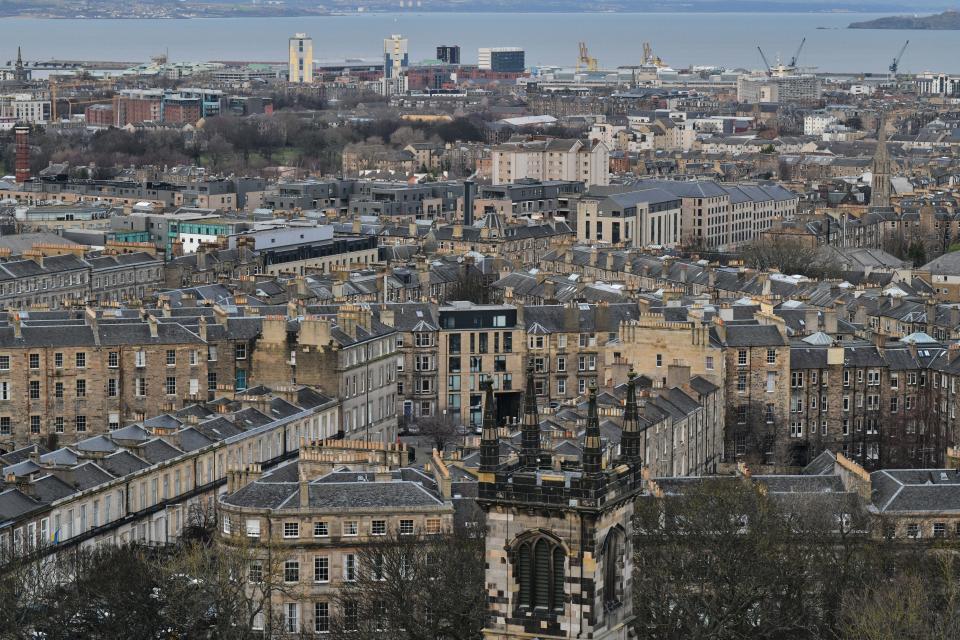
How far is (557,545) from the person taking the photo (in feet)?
98.6

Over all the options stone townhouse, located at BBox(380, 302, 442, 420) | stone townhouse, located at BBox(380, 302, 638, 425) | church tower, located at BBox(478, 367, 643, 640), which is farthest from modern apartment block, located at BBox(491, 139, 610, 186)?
church tower, located at BBox(478, 367, 643, 640)

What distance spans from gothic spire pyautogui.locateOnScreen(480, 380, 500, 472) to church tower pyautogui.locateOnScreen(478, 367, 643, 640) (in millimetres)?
20

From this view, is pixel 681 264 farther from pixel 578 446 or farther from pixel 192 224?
pixel 578 446

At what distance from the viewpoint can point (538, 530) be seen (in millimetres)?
30125

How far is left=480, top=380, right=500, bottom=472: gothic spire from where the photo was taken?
30.2 m

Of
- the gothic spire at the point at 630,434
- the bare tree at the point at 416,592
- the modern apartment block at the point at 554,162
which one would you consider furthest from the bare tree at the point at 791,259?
the gothic spire at the point at 630,434

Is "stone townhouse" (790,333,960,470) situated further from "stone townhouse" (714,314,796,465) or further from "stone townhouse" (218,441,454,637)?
"stone townhouse" (218,441,454,637)

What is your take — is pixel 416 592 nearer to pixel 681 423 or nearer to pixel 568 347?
pixel 681 423

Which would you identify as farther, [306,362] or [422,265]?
[422,265]

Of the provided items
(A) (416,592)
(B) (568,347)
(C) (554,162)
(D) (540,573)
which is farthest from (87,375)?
(C) (554,162)

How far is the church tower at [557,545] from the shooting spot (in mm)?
29828

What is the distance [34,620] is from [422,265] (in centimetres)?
5882

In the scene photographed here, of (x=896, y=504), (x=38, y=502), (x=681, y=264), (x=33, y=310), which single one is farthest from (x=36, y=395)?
(x=681, y=264)

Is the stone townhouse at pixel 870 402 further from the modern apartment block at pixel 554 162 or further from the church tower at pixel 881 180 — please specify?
the modern apartment block at pixel 554 162
